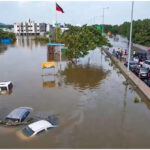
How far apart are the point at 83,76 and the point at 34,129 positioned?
43.7 ft

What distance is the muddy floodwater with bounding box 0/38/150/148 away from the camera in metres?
10.8

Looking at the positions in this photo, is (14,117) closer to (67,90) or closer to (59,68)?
(67,90)

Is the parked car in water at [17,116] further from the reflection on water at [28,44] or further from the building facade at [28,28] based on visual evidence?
the building facade at [28,28]

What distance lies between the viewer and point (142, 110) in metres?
14.7

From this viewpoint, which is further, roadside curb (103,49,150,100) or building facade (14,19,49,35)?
building facade (14,19,49,35)

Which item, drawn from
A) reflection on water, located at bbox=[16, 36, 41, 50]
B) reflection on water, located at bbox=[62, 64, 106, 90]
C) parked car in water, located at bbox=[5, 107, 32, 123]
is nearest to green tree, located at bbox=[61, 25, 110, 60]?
reflection on water, located at bbox=[62, 64, 106, 90]

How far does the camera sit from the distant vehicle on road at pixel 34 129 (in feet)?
36.5

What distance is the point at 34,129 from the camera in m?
11.3

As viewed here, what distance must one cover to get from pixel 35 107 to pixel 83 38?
17.1 m

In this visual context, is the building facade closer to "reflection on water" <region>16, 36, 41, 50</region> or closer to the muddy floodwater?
"reflection on water" <region>16, 36, 41, 50</region>

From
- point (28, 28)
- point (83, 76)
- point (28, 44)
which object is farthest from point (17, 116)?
point (28, 28)

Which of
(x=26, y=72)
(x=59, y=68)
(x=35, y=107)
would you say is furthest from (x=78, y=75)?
(x=35, y=107)

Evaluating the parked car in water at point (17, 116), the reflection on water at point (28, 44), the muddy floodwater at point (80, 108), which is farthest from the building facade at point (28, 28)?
the parked car in water at point (17, 116)

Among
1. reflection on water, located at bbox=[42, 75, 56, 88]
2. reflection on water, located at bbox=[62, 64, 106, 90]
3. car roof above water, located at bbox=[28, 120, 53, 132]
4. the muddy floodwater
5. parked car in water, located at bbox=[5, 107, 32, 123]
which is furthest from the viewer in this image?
reflection on water, located at bbox=[62, 64, 106, 90]
